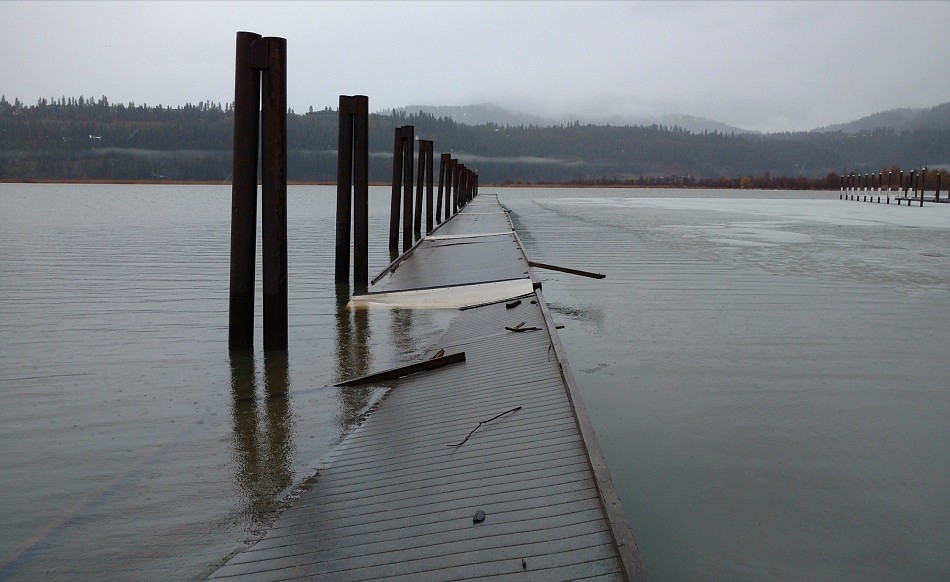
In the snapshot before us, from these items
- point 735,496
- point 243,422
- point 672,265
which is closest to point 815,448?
point 735,496

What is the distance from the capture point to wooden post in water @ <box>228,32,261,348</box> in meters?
9.08

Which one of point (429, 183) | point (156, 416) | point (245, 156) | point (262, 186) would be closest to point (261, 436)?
point (156, 416)

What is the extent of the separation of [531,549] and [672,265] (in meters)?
16.6

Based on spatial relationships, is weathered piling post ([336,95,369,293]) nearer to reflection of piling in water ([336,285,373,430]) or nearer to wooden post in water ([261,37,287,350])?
reflection of piling in water ([336,285,373,430])

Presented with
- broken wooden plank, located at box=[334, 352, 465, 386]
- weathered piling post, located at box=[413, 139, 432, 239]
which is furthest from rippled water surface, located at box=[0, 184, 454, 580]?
weathered piling post, located at box=[413, 139, 432, 239]

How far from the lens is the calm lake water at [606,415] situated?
17.1 feet

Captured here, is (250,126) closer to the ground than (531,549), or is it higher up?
higher up

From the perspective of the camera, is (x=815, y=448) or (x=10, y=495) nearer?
(x=10, y=495)

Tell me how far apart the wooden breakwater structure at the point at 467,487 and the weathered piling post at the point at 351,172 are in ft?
19.6

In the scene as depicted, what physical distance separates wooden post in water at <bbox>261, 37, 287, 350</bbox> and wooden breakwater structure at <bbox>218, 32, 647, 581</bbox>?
1900mm

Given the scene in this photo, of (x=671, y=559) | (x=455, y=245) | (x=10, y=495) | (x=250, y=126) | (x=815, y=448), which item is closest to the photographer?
(x=671, y=559)

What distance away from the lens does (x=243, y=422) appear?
7.34 m

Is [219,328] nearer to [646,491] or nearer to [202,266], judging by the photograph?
[646,491]

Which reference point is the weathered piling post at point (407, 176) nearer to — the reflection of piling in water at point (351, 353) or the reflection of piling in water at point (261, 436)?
the reflection of piling in water at point (351, 353)
